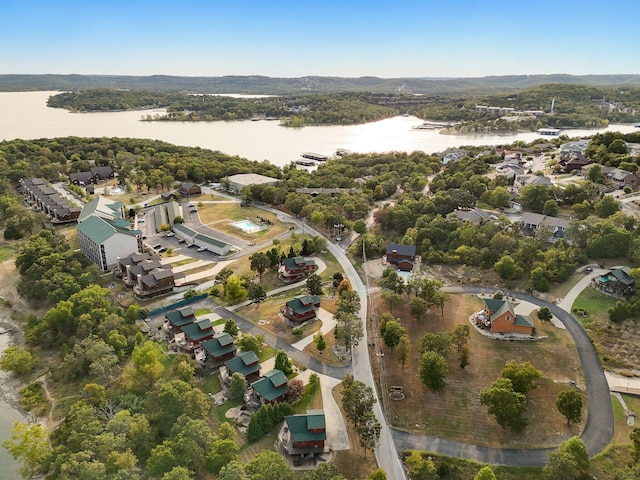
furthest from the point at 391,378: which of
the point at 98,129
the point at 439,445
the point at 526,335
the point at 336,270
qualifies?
the point at 98,129

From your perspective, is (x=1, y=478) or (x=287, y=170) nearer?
(x=1, y=478)

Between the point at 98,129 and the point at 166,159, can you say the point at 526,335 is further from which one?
the point at 98,129

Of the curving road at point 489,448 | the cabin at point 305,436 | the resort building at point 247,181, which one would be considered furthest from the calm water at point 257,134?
the cabin at point 305,436

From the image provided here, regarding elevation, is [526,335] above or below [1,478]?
above

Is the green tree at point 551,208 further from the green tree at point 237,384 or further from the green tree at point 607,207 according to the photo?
the green tree at point 237,384

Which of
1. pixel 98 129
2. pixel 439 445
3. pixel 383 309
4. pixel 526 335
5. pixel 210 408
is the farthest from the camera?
pixel 98 129
